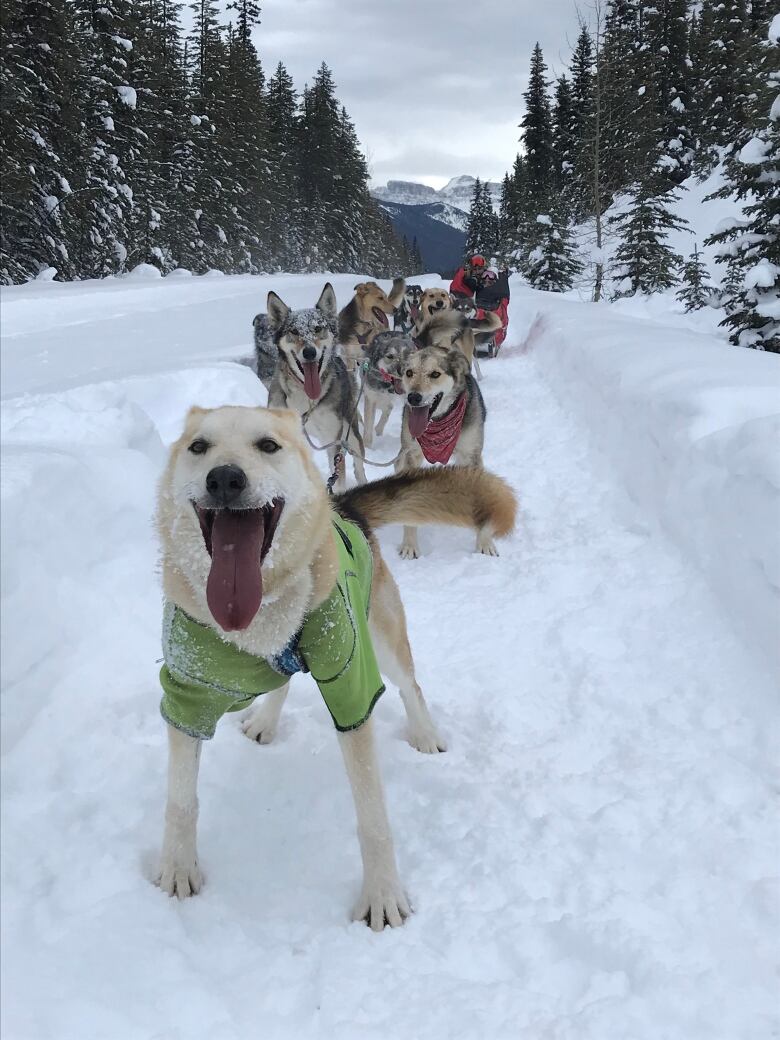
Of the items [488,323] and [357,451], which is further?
[488,323]

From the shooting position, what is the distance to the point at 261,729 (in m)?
2.92

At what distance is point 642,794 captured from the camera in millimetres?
2551

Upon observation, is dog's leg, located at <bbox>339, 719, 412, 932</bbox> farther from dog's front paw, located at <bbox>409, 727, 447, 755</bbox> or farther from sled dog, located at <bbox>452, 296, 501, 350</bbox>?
sled dog, located at <bbox>452, 296, 501, 350</bbox>

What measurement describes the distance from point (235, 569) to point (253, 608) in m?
0.12

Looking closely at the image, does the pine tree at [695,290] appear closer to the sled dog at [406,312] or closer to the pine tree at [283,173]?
the sled dog at [406,312]

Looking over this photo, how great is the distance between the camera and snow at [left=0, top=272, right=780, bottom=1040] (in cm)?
190

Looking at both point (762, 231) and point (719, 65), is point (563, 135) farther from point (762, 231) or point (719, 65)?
point (762, 231)

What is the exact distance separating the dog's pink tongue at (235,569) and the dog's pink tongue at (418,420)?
12.8 ft

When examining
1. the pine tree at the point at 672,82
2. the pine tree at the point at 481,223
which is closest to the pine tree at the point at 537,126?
the pine tree at the point at 672,82

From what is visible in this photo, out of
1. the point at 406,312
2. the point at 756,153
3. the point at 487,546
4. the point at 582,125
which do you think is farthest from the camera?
the point at 582,125

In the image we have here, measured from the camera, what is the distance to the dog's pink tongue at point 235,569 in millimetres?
1880

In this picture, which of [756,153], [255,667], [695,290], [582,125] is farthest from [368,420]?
[582,125]

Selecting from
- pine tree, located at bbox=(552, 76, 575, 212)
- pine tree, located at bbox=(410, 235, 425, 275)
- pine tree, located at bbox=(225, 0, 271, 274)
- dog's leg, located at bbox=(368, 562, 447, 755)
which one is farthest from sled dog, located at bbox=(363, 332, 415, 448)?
pine tree, located at bbox=(410, 235, 425, 275)

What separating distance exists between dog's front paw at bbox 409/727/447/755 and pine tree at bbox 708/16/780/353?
401 inches
